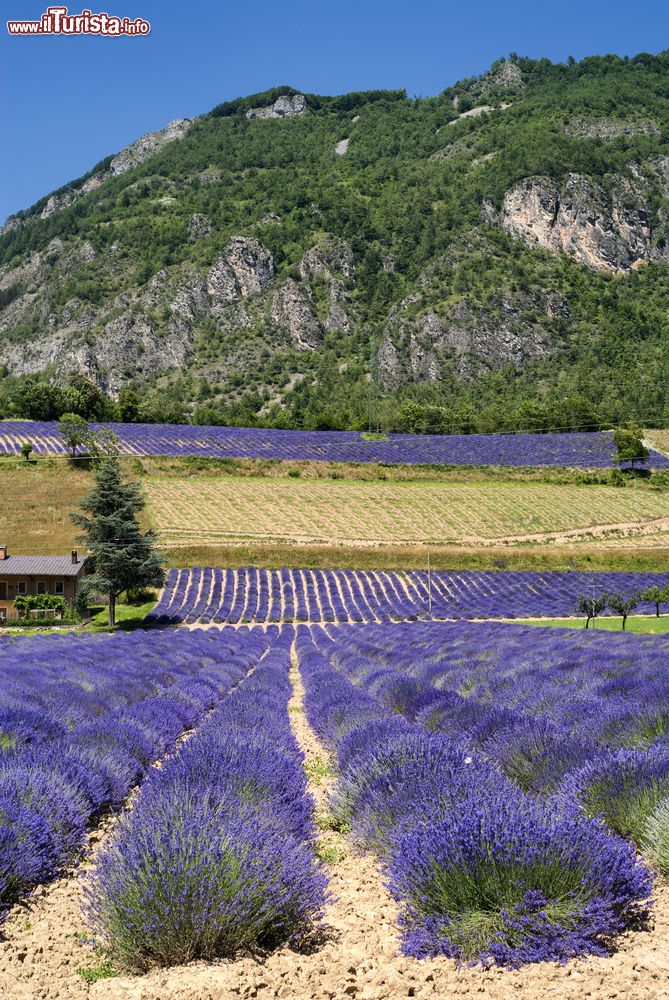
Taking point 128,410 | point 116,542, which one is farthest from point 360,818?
point 128,410

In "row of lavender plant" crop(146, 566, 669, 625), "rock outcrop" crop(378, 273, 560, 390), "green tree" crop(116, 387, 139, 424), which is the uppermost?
"rock outcrop" crop(378, 273, 560, 390)

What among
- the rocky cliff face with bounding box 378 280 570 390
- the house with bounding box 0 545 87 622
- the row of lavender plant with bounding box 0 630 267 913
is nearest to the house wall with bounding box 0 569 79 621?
the house with bounding box 0 545 87 622

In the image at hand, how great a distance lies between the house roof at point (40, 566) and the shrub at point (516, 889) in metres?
44.1

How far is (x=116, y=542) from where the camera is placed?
133 feet

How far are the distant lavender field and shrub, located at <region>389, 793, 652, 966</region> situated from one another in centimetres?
A: 7275

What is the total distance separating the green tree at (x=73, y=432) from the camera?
69.5m

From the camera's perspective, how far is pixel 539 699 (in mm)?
8773

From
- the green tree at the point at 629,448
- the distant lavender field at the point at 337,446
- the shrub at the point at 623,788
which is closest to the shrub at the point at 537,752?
the shrub at the point at 623,788

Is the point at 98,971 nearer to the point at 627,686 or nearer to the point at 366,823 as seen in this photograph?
the point at 366,823

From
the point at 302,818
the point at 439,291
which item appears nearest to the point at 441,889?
the point at 302,818

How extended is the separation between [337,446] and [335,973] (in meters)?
85.6

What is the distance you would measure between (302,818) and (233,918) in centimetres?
197

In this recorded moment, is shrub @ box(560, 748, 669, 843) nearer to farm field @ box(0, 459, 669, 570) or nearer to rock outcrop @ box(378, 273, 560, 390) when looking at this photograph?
farm field @ box(0, 459, 669, 570)

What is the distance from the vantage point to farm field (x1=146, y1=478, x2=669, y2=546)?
59.8 m
